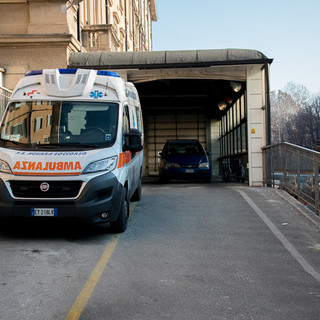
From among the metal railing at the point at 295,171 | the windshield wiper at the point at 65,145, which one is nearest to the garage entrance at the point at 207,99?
the metal railing at the point at 295,171

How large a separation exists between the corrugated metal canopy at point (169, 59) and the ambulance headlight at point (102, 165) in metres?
8.65

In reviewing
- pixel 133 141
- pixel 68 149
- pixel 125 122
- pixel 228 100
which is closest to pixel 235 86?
pixel 228 100

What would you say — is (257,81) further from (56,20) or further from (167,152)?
(56,20)

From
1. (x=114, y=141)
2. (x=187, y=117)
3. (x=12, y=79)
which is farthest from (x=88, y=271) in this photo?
(x=187, y=117)

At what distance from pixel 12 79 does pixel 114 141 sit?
914 cm

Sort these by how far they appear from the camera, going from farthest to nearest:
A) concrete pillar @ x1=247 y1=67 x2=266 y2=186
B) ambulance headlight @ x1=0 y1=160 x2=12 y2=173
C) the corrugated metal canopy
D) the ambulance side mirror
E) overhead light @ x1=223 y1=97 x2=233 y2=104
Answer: overhead light @ x1=223 y1=97 x2=233 y2=104, concrete pillar @ x1=247 y1=67 x2=266 y2=186, the corrugated metal canopy, the ambulance side mirror, ambulance headlight @ x1=0 y1=160 x2=12 y2=173

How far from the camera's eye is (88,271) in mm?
5512

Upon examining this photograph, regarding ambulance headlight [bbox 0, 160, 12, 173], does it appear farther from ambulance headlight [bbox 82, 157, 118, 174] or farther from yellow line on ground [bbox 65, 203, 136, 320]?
yellow line on ground [bbox 65, 203, 136, 320]

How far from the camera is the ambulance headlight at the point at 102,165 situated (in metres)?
6.84

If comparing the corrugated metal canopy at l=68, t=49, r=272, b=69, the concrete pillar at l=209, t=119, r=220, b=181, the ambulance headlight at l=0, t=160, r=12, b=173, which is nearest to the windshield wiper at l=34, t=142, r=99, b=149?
the ambulance headlight at l=0, t=160, r=12, b=173

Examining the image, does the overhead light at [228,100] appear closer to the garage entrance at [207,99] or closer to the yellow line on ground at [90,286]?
the garage entrance at [207,99]

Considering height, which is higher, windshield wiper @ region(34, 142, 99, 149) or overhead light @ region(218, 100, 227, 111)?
overhead light @ region(218, 100, 227, 111)

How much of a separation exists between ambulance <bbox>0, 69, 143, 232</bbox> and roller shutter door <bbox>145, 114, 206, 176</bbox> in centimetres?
2055

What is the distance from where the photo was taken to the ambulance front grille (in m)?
6.77
